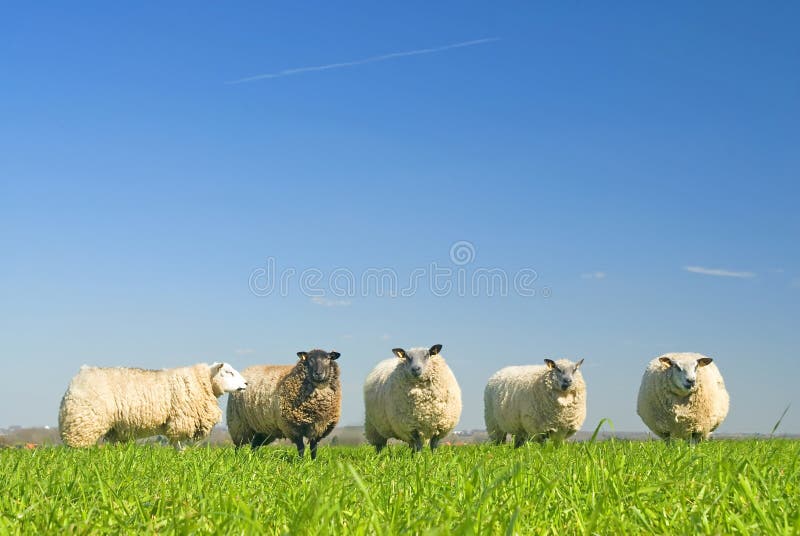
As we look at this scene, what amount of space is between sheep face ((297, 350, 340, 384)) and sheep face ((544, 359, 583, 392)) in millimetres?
4641

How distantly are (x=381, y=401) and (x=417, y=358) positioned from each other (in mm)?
1912

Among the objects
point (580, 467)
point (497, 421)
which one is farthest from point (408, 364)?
point (580, 467)

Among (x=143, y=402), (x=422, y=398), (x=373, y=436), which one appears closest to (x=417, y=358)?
(x=422, y=398)

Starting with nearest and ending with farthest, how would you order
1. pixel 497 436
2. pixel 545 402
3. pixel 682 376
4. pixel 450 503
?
pixel 450 503
pixel 682 376
pixel 545 402
pixel 497 436

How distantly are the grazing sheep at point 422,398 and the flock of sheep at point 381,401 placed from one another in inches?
0.7

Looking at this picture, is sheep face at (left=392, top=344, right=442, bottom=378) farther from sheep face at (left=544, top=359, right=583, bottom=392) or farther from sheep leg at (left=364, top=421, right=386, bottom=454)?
sheep face at (left=544, top=359, right=583, bottom=392)

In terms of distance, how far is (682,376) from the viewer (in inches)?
595

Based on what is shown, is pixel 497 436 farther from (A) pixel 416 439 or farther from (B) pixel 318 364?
(B) pixel 318 364

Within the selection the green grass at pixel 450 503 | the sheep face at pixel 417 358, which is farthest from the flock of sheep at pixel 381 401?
the green grass at pixel 450 503

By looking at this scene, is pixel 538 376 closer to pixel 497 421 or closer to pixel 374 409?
pixel 497 421

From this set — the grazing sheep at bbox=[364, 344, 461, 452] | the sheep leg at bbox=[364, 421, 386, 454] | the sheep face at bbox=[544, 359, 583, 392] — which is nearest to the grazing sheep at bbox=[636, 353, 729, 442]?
the sheep face at bbox=[544, 359, 583, 392]

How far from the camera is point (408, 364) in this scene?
13.1 metres

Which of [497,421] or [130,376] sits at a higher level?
[130,376]

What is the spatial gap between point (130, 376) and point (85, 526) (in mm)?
12669
